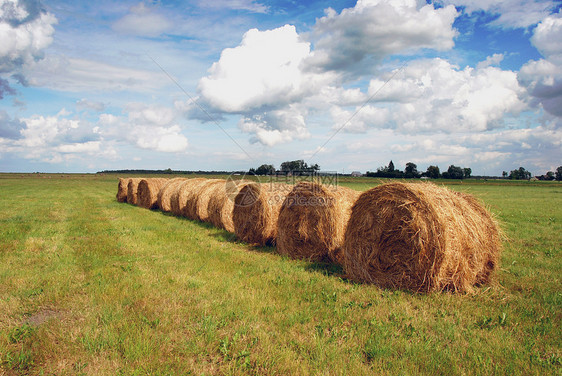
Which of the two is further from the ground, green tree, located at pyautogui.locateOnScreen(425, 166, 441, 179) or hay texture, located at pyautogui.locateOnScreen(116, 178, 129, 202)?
A: green tree, located at pyautogui.locateOnScreen(425, 166, 441, 179)

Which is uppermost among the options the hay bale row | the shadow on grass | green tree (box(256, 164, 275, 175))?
green tree (box(256, 164, 275, 175))

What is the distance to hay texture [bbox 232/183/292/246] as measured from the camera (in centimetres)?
1071

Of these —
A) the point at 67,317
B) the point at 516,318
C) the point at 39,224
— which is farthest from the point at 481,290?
the point at 39,224

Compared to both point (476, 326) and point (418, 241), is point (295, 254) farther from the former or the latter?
point (476, 326)

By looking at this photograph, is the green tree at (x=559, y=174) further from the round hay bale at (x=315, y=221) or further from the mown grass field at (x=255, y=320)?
the round hay bale at (x=315, y=221)

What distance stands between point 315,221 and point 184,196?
10.2 meters

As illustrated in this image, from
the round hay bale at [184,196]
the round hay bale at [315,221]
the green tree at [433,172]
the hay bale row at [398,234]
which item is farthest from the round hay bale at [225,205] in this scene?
the green tree at [433,172]

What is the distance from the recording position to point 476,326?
4.77 m

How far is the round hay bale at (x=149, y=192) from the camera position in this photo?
2105cm

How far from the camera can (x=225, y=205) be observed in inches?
523

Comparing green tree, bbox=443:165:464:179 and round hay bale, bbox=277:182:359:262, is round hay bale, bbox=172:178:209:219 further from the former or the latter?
green tree, bbox=443:165:464:179

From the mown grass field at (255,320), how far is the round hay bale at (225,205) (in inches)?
183

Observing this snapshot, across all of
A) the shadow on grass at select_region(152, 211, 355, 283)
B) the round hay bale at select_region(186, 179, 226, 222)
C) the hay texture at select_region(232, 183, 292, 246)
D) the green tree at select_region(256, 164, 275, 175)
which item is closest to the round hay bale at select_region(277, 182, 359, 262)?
the shadow on grass at select_region(152, 211, 355, 283)

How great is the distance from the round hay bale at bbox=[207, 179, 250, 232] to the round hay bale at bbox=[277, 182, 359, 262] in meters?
3.64
